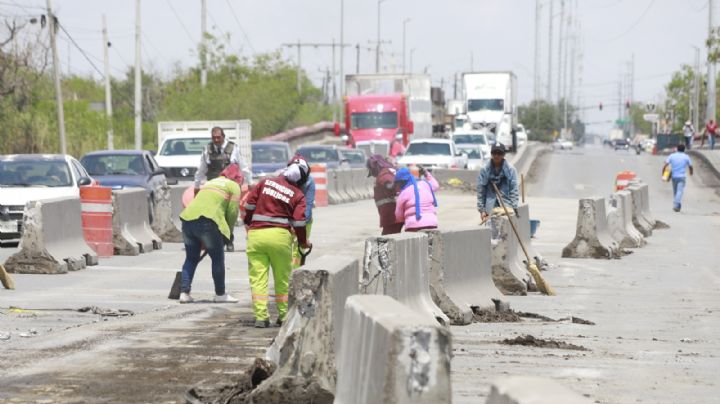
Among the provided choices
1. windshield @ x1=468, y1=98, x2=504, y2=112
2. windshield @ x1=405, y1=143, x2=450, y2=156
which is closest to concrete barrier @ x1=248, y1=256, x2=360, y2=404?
windshield @ x1=405, y1=143, x2=450, y2=156

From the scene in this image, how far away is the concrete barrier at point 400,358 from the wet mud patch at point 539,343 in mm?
5387

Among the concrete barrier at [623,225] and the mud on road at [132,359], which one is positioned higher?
the mud on road at [132,359]

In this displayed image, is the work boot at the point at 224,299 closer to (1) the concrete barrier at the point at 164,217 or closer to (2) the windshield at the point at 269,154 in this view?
(1) the concrete barrier at the point at 164,217

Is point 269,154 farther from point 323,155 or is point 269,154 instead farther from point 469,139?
point 469,139

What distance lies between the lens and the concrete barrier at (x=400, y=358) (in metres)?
6.23

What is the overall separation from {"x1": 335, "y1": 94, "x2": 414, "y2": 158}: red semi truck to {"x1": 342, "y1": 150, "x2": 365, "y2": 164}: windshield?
7.59m

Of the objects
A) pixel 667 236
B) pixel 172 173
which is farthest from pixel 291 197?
pixel 172 173

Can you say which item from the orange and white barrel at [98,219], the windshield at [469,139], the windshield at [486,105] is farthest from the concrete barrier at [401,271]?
the windshield at [486,105]

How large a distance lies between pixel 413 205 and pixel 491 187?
360 cm

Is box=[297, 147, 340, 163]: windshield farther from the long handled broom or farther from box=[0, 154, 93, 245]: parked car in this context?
the long handled broom

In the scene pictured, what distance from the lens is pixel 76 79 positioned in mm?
124812

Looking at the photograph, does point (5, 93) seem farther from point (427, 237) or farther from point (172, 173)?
point (427, 237)

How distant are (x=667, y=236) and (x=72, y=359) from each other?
2187 cm

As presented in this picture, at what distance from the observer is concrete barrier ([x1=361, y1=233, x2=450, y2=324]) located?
12188 mm
